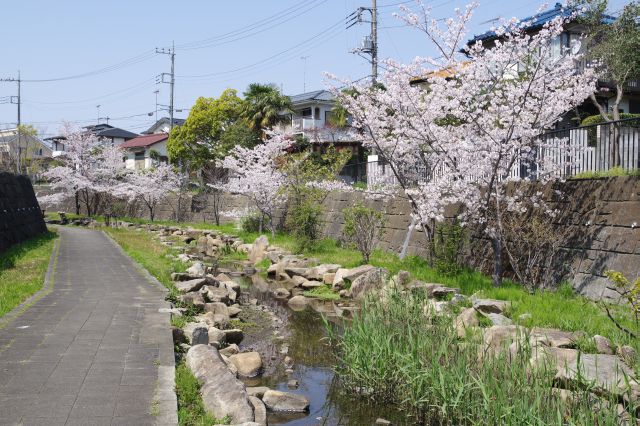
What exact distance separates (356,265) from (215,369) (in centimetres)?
1031

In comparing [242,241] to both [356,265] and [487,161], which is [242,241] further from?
[487,161]

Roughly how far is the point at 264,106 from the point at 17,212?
677 inches

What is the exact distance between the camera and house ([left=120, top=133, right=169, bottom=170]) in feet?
193

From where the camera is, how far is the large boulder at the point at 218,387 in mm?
5682

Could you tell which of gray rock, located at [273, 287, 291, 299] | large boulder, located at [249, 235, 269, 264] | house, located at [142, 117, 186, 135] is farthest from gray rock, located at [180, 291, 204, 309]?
house, located at [142, 117, 186, 135]

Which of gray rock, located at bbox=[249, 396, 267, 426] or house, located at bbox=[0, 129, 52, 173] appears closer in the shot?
gray rock, located at bbox=[249, 396, 267, 426]

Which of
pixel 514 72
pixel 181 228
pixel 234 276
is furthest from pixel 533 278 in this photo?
pixel 181 228

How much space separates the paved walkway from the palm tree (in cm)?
2530

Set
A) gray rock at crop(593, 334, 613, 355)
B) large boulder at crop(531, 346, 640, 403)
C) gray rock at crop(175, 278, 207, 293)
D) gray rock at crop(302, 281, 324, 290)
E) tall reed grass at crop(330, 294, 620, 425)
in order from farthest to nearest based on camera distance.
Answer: gray rock at crop(302, 281, 324, 290), gray rock at crop(175, 278, 207, 293), gray rock at crop(593, 334, 613, 355), large boulder at crop(531, 346, 640, 403), tall reed grass at crop(330, 294, 620, 425)

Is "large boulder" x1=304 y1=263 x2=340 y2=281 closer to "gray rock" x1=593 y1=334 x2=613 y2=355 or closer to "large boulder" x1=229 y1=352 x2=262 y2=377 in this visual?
"large boulder" x1=229 y1=352 x2=262 y2=377

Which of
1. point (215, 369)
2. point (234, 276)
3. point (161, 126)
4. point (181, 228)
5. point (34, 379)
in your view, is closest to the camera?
point (34, 379)

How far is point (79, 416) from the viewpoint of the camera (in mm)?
4949

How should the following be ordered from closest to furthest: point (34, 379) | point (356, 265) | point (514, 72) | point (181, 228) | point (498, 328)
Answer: point (34, 379) < point (498, 328) < point (514, 72) < point (356, 265) < point (181, 228)

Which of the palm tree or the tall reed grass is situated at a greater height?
the palm tree
